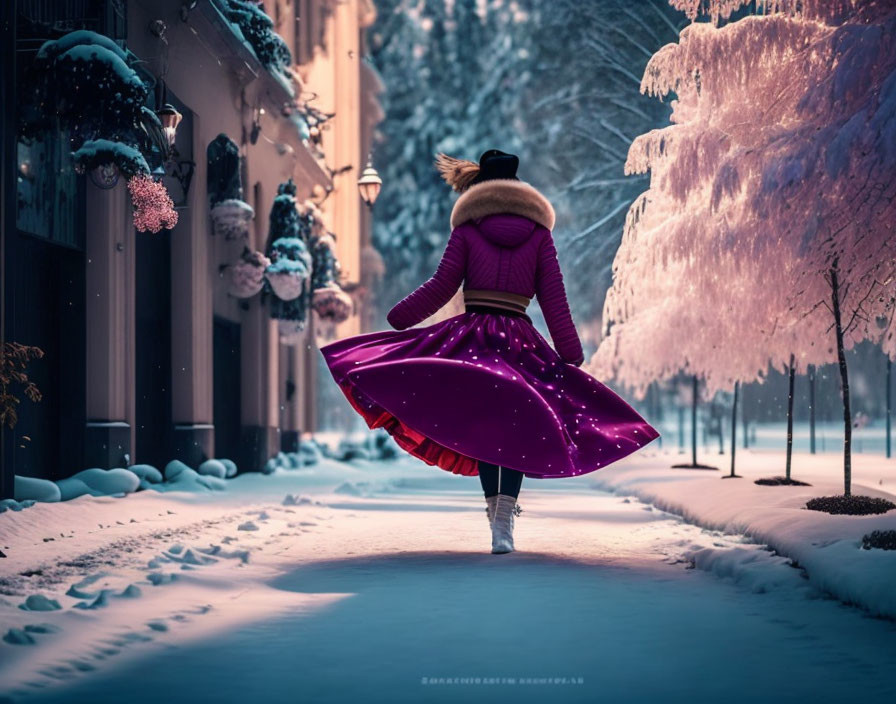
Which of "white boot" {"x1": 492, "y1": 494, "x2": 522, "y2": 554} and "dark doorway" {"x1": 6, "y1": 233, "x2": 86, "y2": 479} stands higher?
"dark doorway" {"x1": 6, "y1": 233, "x2": 86, "y2": 479}

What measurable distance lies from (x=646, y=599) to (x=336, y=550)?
2.83 metres

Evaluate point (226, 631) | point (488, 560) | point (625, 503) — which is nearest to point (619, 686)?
point (226, 631)

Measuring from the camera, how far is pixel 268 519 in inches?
431

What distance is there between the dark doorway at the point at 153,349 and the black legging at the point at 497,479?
9.37 meters

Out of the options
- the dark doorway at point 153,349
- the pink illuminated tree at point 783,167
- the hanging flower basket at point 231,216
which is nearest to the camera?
the pink illuminated tree at point 783,167

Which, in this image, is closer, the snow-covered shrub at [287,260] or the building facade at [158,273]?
the building facade at [158,273]

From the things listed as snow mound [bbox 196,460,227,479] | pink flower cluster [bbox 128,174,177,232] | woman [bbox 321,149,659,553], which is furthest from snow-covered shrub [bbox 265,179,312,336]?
woman [bbox 321,149,659,553]

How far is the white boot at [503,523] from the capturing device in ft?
24.9

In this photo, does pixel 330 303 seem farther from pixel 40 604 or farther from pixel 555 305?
Answer: pixel 40 604

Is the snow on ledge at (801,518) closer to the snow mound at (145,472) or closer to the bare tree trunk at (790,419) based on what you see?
the bare tree trunk at (790,419)

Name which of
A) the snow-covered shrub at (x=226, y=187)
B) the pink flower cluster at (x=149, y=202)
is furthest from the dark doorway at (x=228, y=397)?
the pink flower cluster at (x=149, y=202)

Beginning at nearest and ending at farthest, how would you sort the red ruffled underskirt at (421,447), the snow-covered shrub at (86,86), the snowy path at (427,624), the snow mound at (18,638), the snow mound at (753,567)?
the snowy path at (427,624) < the snow mound at (18,638) < the snow mound at (753,567) < the red ruffled underskirt at (421,447) < the snow-covered shrub at (86,86)

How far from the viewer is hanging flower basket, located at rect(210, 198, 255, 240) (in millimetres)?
17406

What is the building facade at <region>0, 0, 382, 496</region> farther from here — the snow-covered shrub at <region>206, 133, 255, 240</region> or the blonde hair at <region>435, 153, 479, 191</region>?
the blonde hair at <region>435, 153, 479, 191</region>
